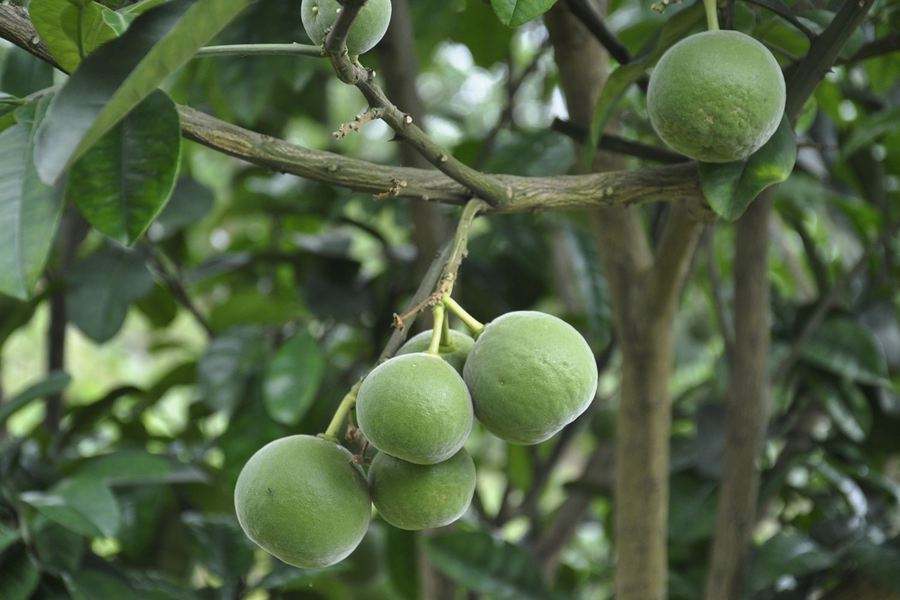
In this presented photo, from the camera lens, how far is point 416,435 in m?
0.58

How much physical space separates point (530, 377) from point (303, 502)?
16cm

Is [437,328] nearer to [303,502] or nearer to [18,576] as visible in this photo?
[303,502]

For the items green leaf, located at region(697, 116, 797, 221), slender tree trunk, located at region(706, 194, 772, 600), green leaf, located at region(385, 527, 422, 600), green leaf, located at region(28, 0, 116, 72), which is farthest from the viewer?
green leaf, located at region(385, 527, 422, 600)

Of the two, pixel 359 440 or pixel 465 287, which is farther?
pixel 465 287

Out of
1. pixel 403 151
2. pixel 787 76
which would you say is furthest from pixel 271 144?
pixel 403 151

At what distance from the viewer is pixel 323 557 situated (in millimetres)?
621

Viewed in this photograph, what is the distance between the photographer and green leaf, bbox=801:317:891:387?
1.25 metres

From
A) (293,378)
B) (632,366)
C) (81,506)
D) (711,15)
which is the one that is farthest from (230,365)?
(711,15)

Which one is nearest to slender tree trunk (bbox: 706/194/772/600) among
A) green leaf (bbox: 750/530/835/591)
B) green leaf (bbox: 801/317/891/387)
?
green leaf (bbox: 750/530/835/591)

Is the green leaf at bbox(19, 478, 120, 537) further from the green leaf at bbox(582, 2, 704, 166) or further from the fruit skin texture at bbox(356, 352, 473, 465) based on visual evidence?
the green leaf at bbox(582, 2, 704, 166)

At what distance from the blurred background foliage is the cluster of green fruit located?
43 cm

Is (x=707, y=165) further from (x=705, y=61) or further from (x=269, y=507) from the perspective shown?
(x=269, y=507)

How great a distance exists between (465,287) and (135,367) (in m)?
2.60

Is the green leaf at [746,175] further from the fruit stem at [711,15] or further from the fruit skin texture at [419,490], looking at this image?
the fruit skin texture at [419,490]
